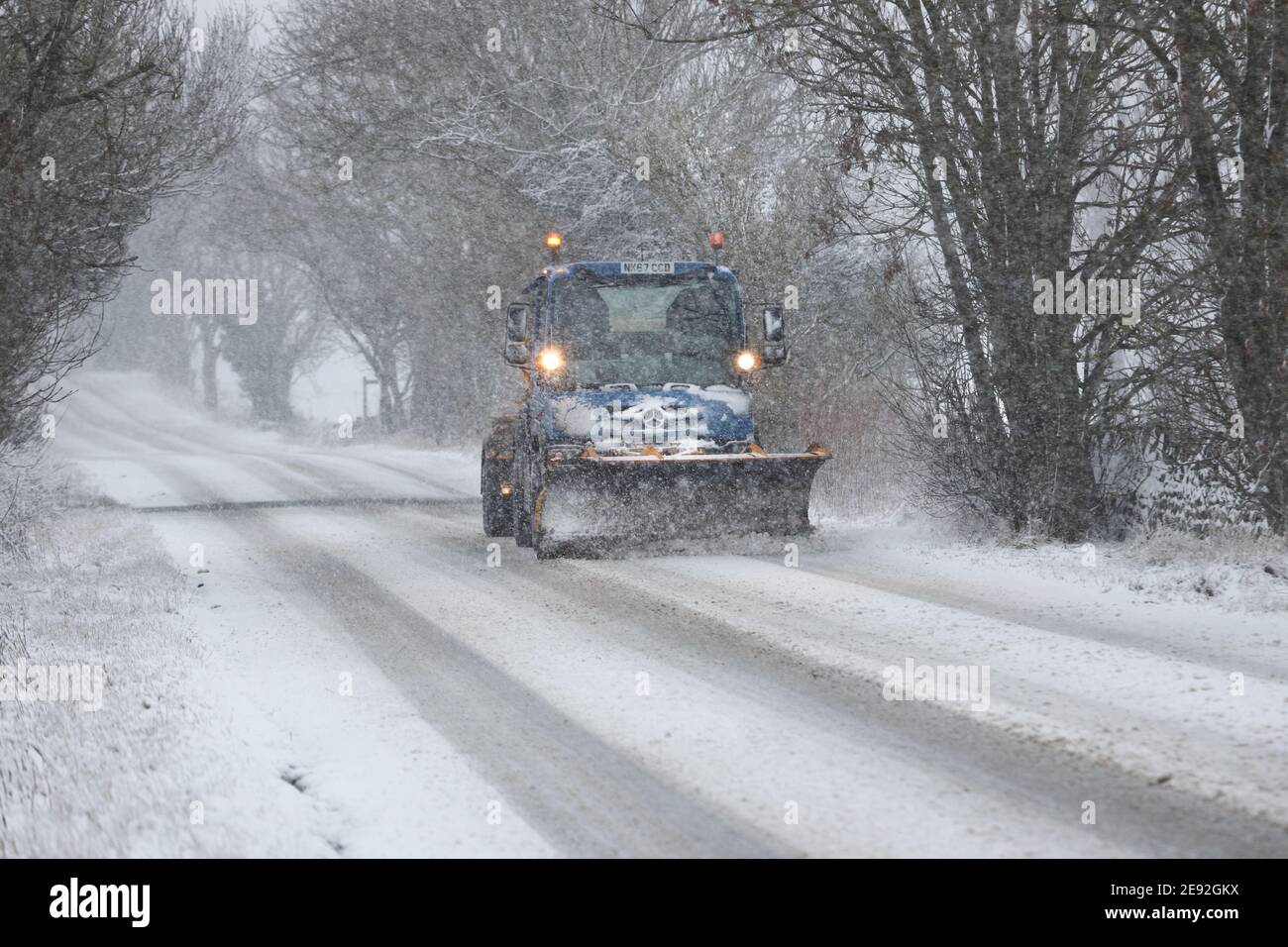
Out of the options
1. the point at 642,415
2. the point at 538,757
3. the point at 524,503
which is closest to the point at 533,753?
the point at 538,757

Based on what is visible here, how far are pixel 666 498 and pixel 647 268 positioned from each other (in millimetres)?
2241

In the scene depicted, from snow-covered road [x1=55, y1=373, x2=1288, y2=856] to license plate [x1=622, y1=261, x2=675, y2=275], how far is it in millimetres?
2832

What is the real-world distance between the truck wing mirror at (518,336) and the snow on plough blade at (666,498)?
1.42 meters

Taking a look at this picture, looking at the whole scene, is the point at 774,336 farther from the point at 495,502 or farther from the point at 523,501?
the point at 495,502

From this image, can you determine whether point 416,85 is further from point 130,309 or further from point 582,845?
point 130,309

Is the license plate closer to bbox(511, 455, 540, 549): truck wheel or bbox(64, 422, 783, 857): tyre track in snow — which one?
bbox(511, 455, 540, 549): truck wheel

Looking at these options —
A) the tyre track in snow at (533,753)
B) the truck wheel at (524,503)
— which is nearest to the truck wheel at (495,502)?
the truck wheel at (524,503)

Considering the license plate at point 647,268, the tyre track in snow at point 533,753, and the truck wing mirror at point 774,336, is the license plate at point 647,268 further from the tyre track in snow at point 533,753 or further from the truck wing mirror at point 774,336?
the tyre track in snow at point 533,753

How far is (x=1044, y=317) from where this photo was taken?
1055cm

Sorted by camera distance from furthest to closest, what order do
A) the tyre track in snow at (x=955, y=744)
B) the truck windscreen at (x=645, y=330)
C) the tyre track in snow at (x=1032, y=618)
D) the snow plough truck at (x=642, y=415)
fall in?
the truck windscreen at (x=645, y=330), the snow plough truck at (x=642, y=415), the tyre track in snow at (x=1032, y=618), the tyre track in snow at (x=955, y=744)

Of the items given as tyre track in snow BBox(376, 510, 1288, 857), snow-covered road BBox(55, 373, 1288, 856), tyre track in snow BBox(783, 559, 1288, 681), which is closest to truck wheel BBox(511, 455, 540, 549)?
snow-covered road BBox(55, 373, 1288, 856)

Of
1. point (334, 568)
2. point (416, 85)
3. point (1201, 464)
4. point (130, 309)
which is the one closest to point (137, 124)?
point (334, 568)

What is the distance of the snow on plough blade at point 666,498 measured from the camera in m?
10.7

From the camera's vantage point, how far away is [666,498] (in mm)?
11000
